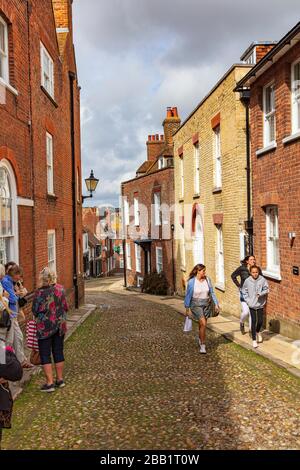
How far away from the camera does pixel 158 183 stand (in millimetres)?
27938

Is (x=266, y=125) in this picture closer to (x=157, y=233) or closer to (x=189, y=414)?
(x=189, y=414)

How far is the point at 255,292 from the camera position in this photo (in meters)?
9.34

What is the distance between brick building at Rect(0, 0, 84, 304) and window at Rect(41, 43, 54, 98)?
16 mm

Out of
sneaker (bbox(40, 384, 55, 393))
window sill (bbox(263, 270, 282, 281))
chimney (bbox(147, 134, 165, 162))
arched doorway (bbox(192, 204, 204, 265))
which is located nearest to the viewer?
sneaker (bbox(40, 384, 55, 393))

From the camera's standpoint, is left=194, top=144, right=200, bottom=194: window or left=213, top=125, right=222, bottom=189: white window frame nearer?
left=213, top=125, right=222, bottom=189: white window frame

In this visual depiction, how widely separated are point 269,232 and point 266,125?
2.71 meters

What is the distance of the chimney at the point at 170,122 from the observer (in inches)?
1262

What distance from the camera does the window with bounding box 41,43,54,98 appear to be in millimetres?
13536

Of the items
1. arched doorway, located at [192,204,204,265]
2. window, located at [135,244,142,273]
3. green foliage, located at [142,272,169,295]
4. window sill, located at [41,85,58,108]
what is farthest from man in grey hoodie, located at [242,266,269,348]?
window, located at [135,244,142,273]

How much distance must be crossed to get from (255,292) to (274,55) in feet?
16.8

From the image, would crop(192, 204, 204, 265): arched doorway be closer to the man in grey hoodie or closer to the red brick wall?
the red brick wall

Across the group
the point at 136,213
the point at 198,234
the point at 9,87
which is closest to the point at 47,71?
the point at 9,87

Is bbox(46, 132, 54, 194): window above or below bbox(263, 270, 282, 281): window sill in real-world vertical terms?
above
